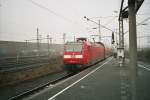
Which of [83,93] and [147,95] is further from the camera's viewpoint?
[83,93]

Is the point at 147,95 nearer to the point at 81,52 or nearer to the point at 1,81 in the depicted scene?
the point at 1,81

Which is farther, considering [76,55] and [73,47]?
[73,47]

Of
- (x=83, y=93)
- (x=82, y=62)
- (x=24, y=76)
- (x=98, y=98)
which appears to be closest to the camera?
(x=98, y=98)

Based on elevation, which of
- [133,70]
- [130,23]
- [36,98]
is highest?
[130,23]

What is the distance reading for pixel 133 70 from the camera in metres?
3.40

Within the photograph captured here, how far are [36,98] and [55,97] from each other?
83 cm

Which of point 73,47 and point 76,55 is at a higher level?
point 73,47

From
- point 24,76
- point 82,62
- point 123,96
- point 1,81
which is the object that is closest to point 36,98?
point 123,96

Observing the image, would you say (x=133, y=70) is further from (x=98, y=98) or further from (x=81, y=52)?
(x=81, y=52)

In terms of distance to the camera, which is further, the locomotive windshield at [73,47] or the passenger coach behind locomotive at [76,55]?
the locomotive windshield at [73,47]

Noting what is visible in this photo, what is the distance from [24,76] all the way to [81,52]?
6907 millimetres

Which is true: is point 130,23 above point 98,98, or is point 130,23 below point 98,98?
above

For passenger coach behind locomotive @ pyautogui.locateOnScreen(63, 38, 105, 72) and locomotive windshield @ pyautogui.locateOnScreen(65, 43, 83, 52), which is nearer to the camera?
passenger coach behind locomotive @ pyautogui.locateOnScreen(63, 38, 105, 72)

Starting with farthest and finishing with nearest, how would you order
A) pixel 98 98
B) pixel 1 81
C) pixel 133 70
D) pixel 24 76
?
pixel 24 76
pixel 1 81
pixel 98 98
pixel 133 70
